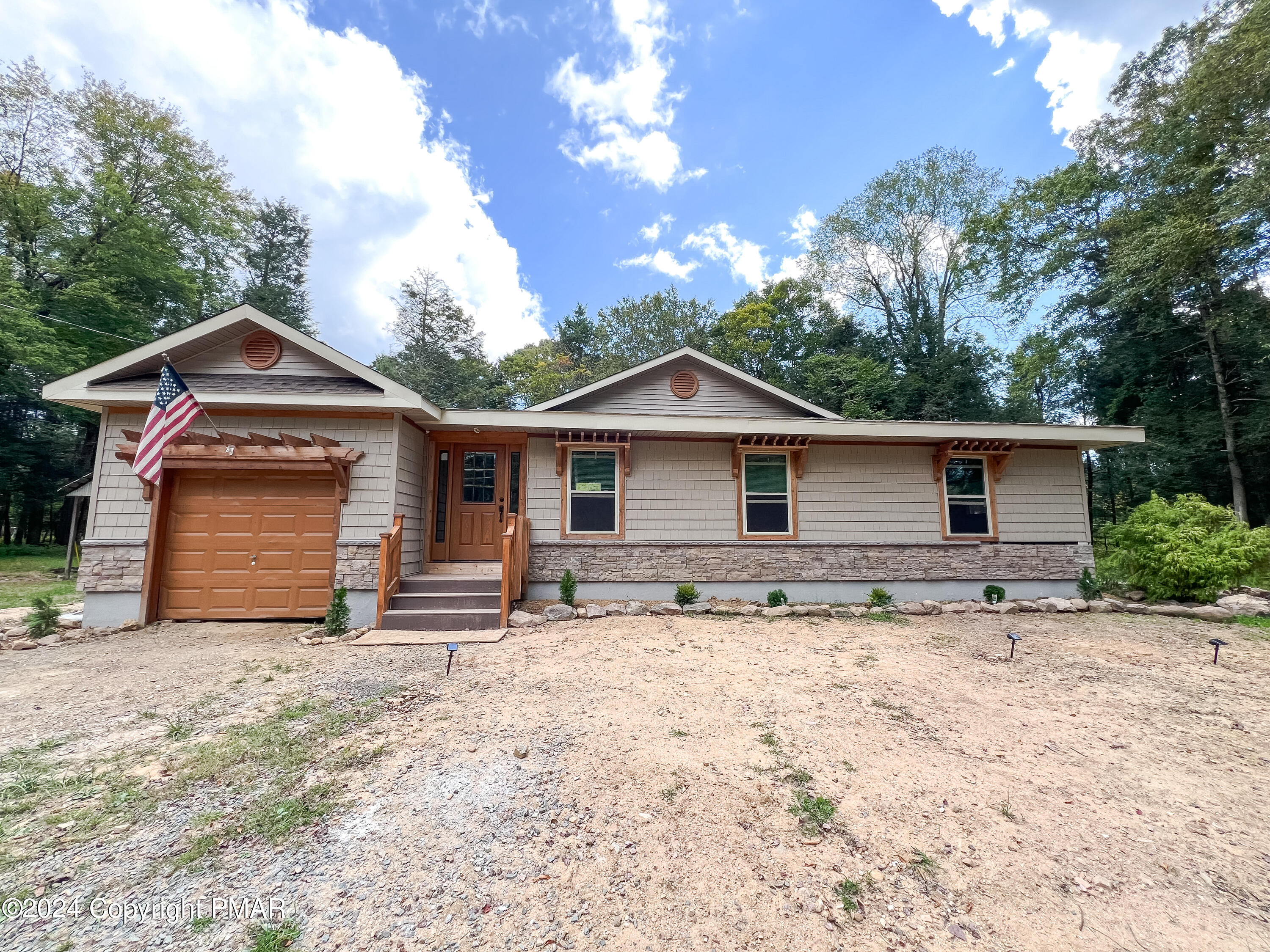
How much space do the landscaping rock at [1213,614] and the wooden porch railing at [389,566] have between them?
11.4m

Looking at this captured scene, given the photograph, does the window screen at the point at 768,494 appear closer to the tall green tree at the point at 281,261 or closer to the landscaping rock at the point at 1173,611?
the landscaping rock at the point at 1173,611

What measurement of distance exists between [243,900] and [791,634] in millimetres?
5492

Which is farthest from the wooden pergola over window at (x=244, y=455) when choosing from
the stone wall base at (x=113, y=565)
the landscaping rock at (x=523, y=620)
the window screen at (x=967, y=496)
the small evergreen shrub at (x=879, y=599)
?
the window screen at (x=967, y=496)

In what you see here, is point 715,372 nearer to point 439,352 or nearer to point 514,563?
point 514,563

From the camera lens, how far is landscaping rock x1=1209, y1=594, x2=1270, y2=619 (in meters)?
7.03

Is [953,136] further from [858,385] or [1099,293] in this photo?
[858,385]

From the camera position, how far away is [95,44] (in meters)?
14.0

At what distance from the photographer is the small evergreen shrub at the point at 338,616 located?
235 inches

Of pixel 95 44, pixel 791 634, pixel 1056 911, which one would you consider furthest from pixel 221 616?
pixel 95 44

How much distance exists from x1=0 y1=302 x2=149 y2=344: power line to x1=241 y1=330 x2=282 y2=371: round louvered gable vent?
9562mm

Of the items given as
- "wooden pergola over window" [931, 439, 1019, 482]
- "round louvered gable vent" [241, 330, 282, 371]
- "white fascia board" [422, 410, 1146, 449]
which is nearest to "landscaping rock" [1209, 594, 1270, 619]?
"white fascia board" [422, 410, 1146, 449]

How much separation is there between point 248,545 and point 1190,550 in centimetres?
1362

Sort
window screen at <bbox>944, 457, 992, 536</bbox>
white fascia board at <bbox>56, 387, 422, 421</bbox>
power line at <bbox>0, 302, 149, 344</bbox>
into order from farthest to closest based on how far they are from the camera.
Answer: power line at <bbox>0, 302, 149, 344</bbox>
window screen at <bbox>944, 457, 992, 536</bbox>
white fascia board at <bbox>56, 387, 422, 421</bbox>

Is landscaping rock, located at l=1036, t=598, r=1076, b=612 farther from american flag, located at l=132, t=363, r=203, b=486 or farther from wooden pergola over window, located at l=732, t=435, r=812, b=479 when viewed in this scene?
american flag, located at l=132, t=363, r=203, b=486
